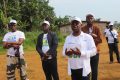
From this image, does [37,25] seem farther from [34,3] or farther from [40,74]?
[40,74]

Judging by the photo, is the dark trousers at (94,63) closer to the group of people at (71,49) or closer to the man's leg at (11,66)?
the group of people at (71,49)

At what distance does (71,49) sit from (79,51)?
0.16m

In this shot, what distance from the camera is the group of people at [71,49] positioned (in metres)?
7.34

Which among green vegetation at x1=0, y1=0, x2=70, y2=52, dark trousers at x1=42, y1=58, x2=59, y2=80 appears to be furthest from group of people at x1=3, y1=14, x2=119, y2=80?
green vegetation at x1=0, y1=0, x2=70, y2=52

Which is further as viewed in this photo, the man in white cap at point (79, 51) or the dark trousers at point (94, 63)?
the dark trousers at point (94, 63)

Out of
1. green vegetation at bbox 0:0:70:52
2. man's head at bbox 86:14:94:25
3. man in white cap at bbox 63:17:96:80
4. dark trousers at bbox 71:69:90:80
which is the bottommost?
dark trousers at bbox 71:69:90:80

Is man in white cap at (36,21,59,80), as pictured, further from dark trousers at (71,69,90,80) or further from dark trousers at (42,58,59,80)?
dark trousers at (71,69,90,80)

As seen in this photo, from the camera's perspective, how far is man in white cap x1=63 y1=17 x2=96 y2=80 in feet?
24.0

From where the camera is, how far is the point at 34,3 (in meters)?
40.8

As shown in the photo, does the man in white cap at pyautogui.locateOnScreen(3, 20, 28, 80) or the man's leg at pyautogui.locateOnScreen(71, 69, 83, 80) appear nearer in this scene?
the man's leg at pyautogui.locateOnScreen(71, 69, 83, 80)

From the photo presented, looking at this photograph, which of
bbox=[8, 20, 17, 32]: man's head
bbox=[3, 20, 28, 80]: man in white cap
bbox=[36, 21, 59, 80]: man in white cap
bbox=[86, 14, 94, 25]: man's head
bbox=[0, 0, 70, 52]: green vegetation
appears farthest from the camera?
bbox=[0, 0, 70, 52]: green vegetation

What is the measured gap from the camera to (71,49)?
291 inches

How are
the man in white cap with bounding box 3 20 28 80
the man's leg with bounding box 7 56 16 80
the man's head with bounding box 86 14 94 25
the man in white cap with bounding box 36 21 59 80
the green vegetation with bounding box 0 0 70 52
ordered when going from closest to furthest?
the man's head with bounding box 86 14 94 25 → the man in white cap with bounding box 36 21 59 80 → the man in white cap with bounding box 3 20 28 80 → the man's leg with bounding box 7 56 16 80 → the green vegetation with bounding box 0 0 70 52

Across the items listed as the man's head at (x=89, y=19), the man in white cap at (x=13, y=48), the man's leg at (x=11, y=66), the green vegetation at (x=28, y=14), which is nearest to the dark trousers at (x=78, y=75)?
the man's head at (x=89, y=19)
